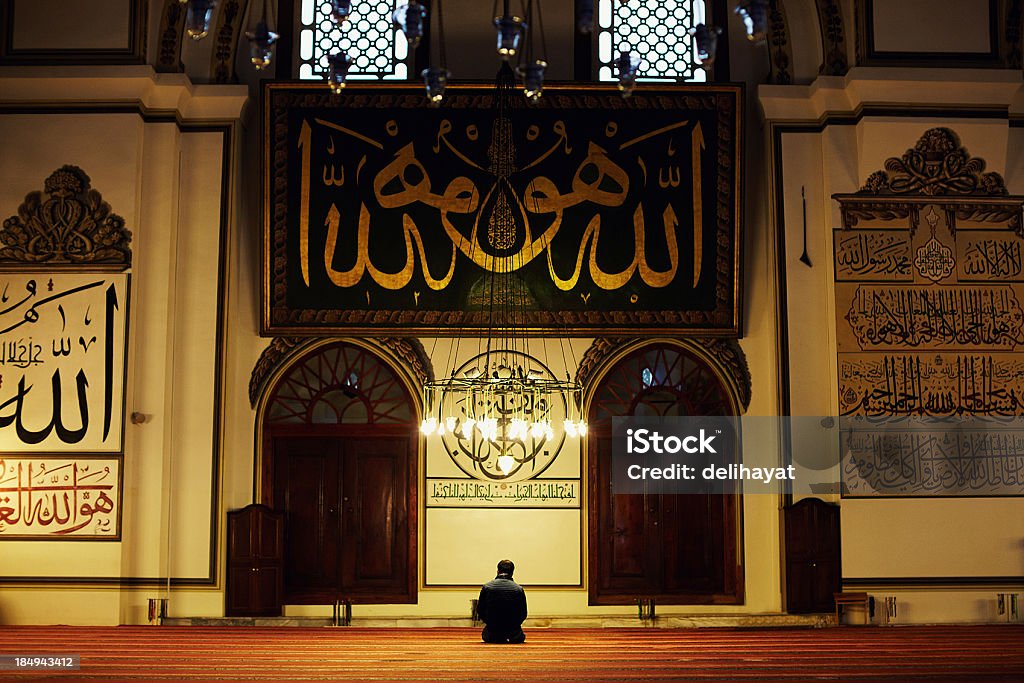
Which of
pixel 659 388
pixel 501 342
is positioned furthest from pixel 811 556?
pixel 501 342

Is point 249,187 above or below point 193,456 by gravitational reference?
above

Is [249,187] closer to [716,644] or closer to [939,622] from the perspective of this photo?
[716,644]

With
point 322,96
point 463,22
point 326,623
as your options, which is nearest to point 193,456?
point 326,623

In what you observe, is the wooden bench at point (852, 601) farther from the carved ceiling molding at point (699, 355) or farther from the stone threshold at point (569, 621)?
the carved ceiling molding at point (699, 355)

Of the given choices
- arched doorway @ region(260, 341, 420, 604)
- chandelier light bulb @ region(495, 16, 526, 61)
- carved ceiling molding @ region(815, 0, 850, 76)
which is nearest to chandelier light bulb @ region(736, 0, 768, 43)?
chandelier light bulb @ region(495, 16, 526, 61)

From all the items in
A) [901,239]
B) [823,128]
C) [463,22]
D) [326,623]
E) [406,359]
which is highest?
[463,22]

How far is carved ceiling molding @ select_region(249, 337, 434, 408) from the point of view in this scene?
7223 mm

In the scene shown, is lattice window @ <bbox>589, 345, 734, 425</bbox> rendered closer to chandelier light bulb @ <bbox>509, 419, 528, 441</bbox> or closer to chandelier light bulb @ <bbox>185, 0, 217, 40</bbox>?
Answer: chandelier light bulb @ <bbox>509, 419, 528, 441</bbox>

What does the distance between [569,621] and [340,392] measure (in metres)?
2.10

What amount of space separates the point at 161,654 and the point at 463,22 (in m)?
4.68

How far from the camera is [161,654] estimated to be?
15.1 feet

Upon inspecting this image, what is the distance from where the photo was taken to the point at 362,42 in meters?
7.50

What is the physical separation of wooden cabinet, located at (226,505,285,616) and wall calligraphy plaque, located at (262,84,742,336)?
1.23m

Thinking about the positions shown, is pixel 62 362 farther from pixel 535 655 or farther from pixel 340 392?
pixel 535 655
